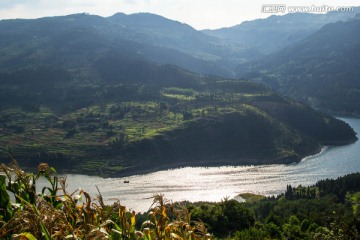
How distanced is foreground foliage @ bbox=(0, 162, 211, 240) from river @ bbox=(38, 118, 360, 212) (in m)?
134

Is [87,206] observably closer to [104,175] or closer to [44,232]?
[44,232]

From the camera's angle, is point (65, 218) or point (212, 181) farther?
point (212, 181)

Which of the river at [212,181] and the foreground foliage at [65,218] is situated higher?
the foreground foliage at [65,218]

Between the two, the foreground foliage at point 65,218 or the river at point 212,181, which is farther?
the river at point 212,181

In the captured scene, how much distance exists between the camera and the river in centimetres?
15512

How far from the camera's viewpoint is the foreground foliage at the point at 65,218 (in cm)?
612

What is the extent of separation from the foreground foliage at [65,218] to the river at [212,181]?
5267 inches

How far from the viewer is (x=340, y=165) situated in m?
188

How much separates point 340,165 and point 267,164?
32.0 meters

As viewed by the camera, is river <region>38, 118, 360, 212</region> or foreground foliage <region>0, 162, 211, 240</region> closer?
foreground foliage <region>0, 162, 211, 240</region>

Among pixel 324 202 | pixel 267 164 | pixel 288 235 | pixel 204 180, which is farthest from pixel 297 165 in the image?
pixel 288 235

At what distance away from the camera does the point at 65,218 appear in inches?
260

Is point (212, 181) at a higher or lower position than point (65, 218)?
lower

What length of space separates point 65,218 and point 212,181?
6606 inches
